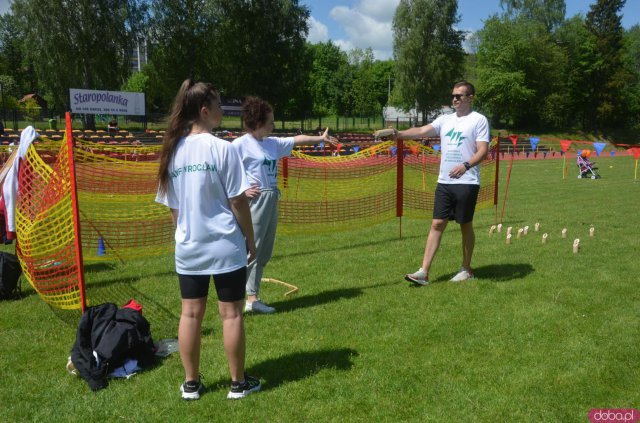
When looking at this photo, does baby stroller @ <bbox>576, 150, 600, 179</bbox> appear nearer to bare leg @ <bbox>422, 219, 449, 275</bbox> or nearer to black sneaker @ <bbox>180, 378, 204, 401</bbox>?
bare leg @ <bbox>422, 219, 449, 275</bbox>

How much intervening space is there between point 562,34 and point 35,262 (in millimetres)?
67572

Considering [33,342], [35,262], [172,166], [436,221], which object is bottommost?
[33,342]

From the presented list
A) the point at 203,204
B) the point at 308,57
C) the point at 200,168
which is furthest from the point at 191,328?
the point at 308,57

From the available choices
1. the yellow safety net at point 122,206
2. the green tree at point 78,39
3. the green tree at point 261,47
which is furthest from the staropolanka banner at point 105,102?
the yellow safety net at point 122,206

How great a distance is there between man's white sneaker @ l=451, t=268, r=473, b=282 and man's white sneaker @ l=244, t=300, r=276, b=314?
6.95ft

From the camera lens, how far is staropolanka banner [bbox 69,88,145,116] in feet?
100

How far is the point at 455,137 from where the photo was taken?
18.4 feet

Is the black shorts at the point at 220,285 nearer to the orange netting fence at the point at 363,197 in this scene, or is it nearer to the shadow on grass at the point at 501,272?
the shadow on grass at the point at 501,272

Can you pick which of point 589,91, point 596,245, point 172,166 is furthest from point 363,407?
point 589,91

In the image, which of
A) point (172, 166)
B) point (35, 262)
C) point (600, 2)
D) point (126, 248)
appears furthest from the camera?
point (600, 2)

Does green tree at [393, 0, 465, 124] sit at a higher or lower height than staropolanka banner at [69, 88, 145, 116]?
higher

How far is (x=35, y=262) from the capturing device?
16.9 feet

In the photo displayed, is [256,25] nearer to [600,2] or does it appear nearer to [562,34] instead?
[562,34]

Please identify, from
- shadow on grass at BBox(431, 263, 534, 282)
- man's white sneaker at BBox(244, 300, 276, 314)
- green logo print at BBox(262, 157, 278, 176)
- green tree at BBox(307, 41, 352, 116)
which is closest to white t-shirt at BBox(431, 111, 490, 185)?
shadow on grass at BBox(431, 263, 534, 282)
